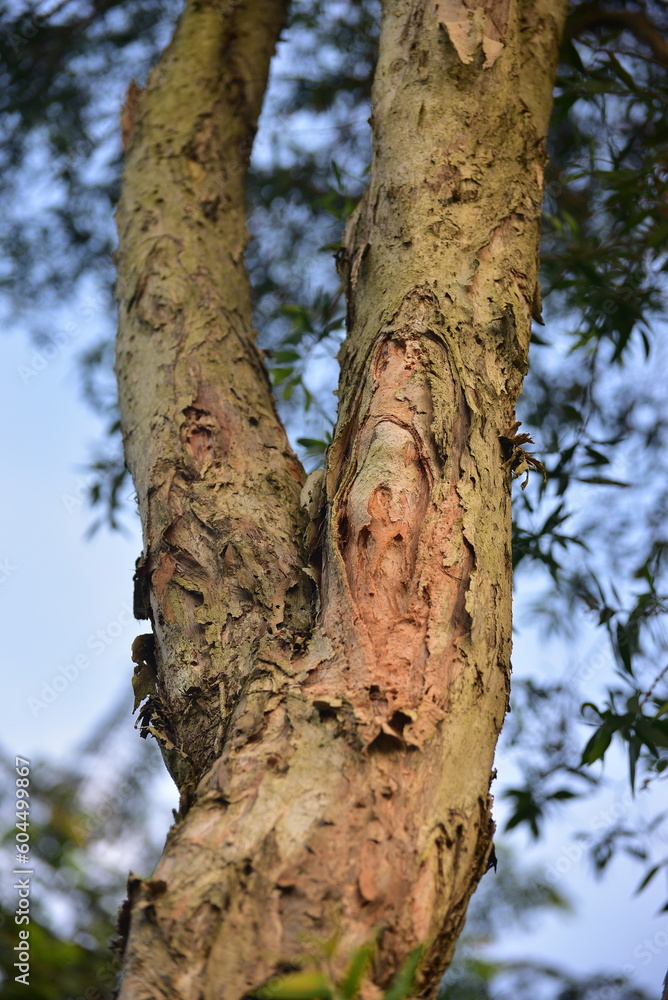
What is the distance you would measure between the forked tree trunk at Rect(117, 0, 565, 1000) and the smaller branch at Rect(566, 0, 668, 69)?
3.04 feet

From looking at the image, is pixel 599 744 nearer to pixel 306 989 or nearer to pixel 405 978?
pixel 405 978

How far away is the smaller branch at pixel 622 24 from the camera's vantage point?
248cm

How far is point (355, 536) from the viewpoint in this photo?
116cm

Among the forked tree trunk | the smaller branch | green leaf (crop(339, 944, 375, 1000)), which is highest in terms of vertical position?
the smaller branch

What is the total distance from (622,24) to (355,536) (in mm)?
2285

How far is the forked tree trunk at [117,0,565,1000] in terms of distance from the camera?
0.89m

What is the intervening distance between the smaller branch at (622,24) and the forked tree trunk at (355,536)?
3.04ft

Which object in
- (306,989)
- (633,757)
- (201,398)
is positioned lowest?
(306,989)

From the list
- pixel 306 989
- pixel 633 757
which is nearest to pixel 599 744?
Result: pixel 633 757

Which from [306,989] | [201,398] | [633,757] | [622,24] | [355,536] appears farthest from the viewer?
[622,24]

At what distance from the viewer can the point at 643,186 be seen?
7.65 feet

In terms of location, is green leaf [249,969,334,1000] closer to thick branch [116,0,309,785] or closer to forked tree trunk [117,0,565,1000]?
forked tree trunk [117,0,565,1000]

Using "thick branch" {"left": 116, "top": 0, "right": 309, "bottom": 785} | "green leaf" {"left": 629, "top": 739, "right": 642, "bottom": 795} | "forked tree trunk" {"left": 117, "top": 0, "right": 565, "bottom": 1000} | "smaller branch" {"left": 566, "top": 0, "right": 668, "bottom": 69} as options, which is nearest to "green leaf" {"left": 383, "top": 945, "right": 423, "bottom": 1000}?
"forked tree trunk" {"left": 117, "top": 0, "right": 565, "bottom": 1000}

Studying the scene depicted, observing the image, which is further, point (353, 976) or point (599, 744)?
point (599, 744)
